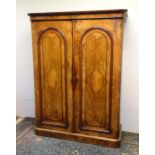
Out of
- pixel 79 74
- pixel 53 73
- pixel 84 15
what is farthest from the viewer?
pixel 53 73

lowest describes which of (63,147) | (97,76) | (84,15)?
(63,147)

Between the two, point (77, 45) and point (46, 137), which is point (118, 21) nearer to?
point (77, 45)

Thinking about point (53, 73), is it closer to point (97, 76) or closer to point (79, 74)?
point (79, 74)

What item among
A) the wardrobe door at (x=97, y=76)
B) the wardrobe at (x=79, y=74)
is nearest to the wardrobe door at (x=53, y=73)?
the wardrobe at (x=79, y=74)

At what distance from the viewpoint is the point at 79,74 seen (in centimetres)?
256

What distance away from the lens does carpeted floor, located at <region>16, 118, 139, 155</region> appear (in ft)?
8.04

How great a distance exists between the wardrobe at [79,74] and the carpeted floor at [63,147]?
8 cm

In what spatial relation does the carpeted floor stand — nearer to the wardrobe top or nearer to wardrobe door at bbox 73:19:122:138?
wardrobe door at bbox 73:19:122:138

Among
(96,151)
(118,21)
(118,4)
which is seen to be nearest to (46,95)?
(96,151)

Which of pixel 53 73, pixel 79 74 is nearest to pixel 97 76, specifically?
pixel 79 74

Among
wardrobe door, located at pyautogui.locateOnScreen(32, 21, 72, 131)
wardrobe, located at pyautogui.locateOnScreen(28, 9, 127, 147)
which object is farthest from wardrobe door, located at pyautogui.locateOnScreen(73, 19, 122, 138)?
wardrobe door, located at pyautogui.locateOnScreen(32, 21, 72, 131)

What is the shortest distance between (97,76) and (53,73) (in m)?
0.59
